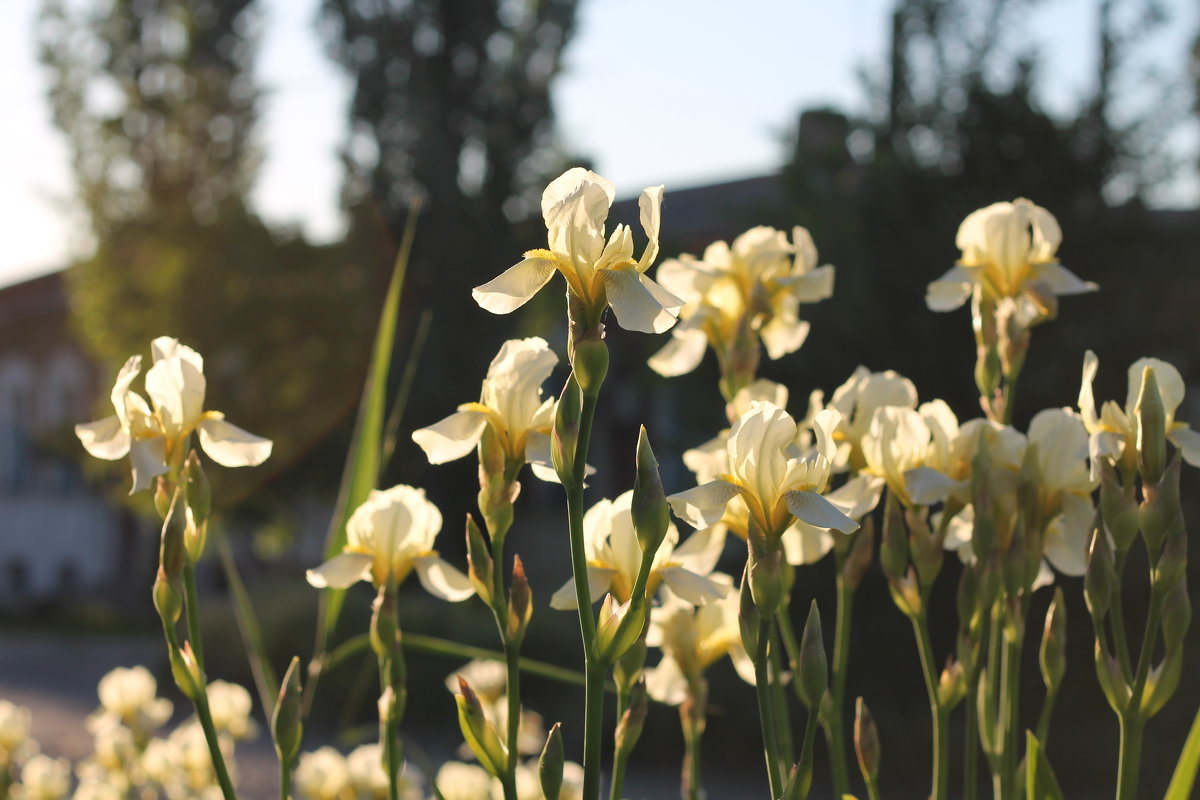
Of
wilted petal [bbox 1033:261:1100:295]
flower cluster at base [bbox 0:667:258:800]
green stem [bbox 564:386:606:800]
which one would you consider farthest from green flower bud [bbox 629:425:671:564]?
flower cluster at base [bbox 0:667:258:800]

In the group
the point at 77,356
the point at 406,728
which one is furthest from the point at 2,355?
the point at 406,728

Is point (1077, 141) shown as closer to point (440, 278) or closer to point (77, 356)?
point (440, 278)

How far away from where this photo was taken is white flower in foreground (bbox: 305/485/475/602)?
0.98 m

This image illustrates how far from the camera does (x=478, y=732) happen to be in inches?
31.3

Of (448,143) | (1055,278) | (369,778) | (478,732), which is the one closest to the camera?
(478,732)

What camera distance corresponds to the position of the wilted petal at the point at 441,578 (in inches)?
38.2

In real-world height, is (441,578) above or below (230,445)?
below

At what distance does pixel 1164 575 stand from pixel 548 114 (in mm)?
10824

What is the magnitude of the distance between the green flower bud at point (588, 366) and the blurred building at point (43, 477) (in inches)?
671

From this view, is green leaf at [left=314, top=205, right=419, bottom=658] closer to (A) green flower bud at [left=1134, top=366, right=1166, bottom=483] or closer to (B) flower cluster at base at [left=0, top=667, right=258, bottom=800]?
(A) green flower bud at [left=1134, top=366, right=1166, bottom=483]

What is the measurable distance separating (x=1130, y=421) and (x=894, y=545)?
0.72 ft

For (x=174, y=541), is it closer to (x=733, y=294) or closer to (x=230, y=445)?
(x=230, y=445)

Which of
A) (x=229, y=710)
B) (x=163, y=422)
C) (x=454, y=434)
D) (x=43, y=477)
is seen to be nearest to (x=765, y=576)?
(x=454, y=434)

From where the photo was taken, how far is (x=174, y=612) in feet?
2.77
